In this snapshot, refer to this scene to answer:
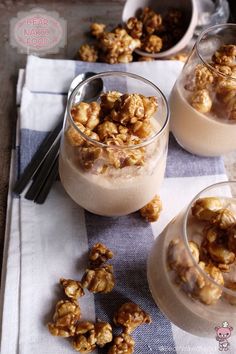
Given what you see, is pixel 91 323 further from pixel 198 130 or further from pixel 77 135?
pixel 198 130

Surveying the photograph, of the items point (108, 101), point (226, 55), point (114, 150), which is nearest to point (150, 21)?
point (226, 55)

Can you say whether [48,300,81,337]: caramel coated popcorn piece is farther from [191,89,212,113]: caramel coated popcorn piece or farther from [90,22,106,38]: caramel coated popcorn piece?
[90,22,106,38]: caramel coated popcorn piece

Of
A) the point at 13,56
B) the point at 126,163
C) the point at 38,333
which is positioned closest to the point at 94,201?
the point at 126,163

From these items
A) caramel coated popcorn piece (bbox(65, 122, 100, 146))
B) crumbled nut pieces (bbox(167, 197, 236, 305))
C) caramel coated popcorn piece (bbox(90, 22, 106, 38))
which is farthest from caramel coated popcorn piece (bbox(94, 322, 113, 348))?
caramel coated popcorn piece (bbox(90, 22, 106, 38))

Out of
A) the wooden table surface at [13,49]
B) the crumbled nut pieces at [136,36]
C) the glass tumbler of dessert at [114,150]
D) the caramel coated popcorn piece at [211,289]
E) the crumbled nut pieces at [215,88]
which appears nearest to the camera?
the caramel coated popcorn piece at [211,289]

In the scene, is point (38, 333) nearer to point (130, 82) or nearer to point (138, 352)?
point (138, 352)

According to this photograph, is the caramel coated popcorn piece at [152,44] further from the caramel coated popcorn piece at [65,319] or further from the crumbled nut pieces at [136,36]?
the caramel coated popcorn piece at [65,319]

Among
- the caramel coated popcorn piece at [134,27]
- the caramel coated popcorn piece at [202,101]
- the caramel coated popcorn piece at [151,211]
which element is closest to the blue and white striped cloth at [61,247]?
the caramel coated popcorn piece at [151,211]
